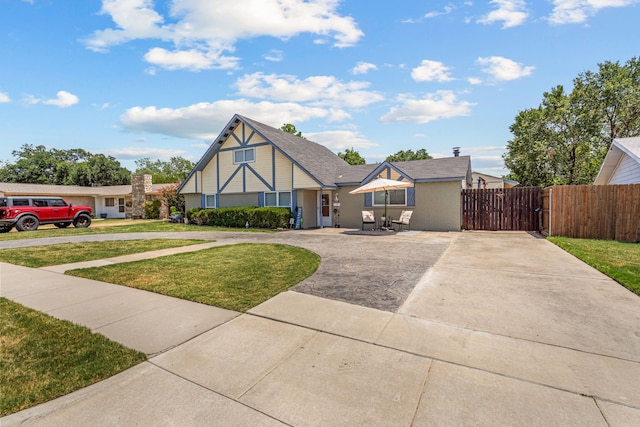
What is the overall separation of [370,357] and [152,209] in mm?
29645

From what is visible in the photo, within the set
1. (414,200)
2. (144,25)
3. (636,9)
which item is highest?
(636,9)

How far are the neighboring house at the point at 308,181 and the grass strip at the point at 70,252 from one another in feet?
25.8

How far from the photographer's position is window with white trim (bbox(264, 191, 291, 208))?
59.6 feet

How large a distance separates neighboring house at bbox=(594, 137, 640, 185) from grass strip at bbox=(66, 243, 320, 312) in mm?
12318

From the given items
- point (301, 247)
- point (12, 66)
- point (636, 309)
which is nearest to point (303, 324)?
point (636, 309)

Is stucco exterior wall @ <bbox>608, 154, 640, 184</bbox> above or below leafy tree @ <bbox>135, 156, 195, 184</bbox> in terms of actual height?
below

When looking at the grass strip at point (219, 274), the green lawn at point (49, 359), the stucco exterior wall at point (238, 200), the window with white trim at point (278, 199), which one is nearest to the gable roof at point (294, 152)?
the window with white trim at point (278, 199)

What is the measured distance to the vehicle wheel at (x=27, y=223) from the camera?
1636cm

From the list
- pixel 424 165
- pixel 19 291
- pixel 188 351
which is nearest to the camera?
pixel 188 351

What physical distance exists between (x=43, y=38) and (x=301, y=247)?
40.9ft

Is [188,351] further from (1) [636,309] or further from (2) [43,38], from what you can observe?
(2) [43,38]

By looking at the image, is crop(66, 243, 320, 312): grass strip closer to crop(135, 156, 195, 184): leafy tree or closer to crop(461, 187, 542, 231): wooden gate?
crop(461, 187, 542, 231): wooden gate

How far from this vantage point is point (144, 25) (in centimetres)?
1014

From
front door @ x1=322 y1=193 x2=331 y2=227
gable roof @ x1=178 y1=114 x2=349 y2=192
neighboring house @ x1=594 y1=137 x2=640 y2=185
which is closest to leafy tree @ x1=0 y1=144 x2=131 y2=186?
gable roof @ x1=178 y1=114 x2=349 y2=192
